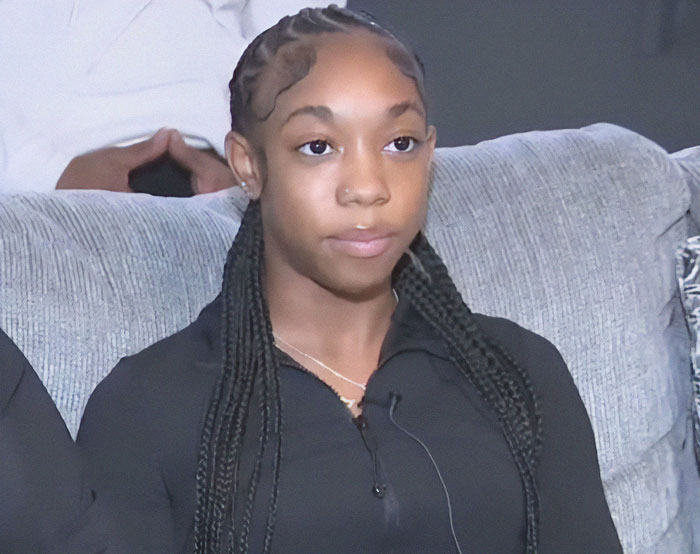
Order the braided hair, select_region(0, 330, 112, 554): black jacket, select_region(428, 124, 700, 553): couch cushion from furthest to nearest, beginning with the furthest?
select_region(428, 124, 700, 553): couch cushion
the braided hair
select_region(0, 330, 112, 554): black jacket

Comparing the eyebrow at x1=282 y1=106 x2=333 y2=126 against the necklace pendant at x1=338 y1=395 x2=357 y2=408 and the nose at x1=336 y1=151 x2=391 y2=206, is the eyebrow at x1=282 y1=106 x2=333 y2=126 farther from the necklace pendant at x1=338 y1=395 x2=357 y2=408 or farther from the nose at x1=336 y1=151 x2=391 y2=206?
the necklace pendant at x1=338 y1=395 x2=357 y2=408

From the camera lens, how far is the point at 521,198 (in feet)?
4.69

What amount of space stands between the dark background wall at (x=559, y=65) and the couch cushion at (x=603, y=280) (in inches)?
23.6

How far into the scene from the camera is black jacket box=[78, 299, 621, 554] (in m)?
1.09

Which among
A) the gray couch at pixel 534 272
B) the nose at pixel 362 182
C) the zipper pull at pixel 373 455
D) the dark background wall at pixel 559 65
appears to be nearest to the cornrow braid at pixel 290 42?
the nose at pixel 362 182

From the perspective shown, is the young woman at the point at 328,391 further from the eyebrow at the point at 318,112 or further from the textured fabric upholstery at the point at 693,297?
the textured fabric upholstery at the point at 693,297

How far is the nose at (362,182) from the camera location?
1.10 m

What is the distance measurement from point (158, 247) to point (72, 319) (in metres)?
0.14

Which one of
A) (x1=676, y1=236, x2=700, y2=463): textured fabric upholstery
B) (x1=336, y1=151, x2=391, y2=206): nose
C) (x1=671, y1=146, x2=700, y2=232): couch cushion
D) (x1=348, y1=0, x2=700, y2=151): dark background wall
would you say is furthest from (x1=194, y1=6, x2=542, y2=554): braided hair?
(x1=348, y1=0, x2=700, y2=151): dark background wall

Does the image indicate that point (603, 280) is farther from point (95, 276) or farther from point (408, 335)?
point (95, 276)

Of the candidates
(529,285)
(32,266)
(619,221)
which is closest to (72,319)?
(32,266)

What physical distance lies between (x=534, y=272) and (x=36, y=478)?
68cm

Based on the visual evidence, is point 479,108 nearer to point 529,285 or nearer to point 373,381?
point 529,285

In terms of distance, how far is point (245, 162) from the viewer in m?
1.19
